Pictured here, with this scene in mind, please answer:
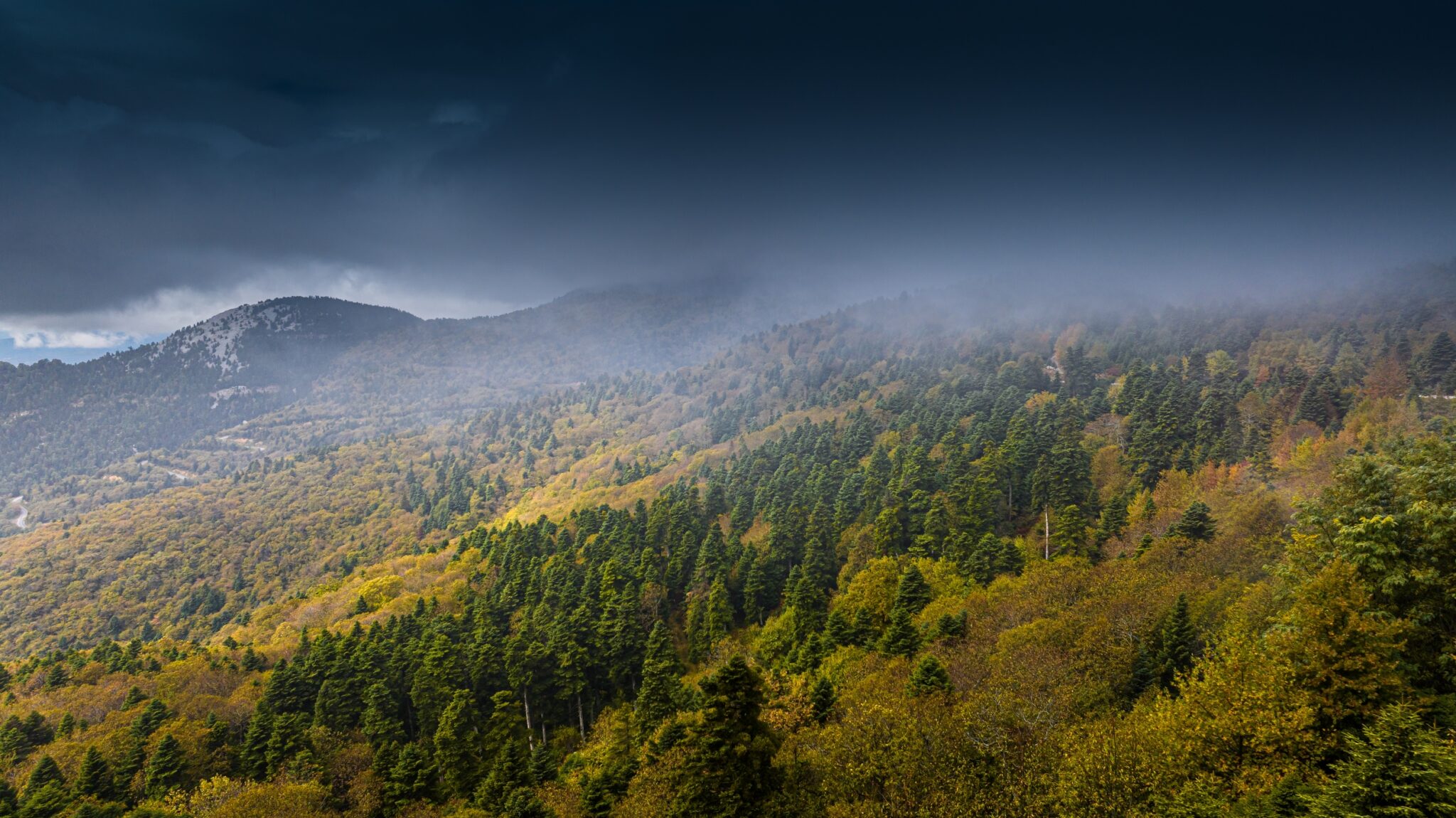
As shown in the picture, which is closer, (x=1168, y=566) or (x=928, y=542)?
(x=1168, y=566)

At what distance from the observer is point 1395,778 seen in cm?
1942

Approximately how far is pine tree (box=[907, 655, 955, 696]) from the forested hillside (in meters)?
0.22

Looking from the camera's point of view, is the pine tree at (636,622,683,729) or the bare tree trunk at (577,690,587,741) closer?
the pine tree at (636,622,683,729)

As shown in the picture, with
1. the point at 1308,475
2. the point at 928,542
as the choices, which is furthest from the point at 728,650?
the point at 1308,475

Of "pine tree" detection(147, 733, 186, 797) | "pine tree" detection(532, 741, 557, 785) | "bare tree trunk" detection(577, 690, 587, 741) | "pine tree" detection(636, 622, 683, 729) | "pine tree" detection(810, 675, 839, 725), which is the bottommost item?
"bare tree trunk" detection(577, 690, 587, 741)

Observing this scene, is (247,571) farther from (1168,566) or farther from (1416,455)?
(1416,455)

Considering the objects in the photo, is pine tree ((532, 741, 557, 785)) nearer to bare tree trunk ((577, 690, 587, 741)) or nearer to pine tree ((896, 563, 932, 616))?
bare tree trunk ((577, 690, 587, 741))

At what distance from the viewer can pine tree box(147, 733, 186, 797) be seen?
53688 mm

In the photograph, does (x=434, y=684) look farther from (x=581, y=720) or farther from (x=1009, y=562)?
(x=1009, y=562)

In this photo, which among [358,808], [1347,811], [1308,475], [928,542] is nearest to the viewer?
[1347,811]

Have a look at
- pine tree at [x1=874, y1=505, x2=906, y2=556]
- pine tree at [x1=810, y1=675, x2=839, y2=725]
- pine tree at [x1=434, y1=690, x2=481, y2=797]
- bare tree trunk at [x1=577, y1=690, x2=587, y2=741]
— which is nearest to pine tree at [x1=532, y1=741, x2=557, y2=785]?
pine tree at [x1=434, y1=690, x2=481, y2=797]

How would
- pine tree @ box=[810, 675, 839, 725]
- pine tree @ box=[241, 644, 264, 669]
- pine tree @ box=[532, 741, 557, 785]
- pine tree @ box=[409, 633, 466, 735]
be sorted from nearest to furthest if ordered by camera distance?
pine tree @ box=[810, 675, 839, 725], pine tree @ box=[532, 741, 557, 785], pine tree @ box=[409, 633, 466, 735], pine tree @ box=[241, 644, 264, 669]

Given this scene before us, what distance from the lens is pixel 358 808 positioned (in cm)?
5294

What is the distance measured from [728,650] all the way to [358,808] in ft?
133
